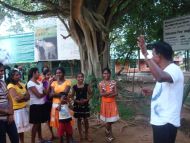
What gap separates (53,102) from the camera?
691 cm

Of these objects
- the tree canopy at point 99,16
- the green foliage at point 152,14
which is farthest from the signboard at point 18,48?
the tree canopy at point 99,16

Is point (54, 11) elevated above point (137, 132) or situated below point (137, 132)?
above

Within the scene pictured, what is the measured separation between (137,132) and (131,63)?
10.7m

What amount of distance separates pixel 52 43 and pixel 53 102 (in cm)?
2228

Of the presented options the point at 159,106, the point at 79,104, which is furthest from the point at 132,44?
the point at 159,106

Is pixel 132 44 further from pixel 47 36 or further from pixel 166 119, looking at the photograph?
pixel 47 36

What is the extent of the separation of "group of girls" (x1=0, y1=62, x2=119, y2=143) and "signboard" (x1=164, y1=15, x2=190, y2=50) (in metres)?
2.47

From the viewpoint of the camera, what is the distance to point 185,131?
8164 millimetres

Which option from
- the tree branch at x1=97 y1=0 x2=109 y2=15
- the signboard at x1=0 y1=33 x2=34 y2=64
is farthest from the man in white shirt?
the signboard at x1=0 y1=33 x2=34 y2=64

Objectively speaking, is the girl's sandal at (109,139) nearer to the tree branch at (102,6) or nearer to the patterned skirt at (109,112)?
the patterned skirt at (109,112)

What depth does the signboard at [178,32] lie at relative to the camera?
862cm

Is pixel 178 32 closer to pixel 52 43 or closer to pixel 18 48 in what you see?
pixel 52 43

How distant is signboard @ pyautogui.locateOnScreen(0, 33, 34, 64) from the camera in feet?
98.9

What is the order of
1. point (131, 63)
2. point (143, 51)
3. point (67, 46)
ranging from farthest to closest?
1. point (67, 46)
2. point (131, 63)
3. point (143, 51)
